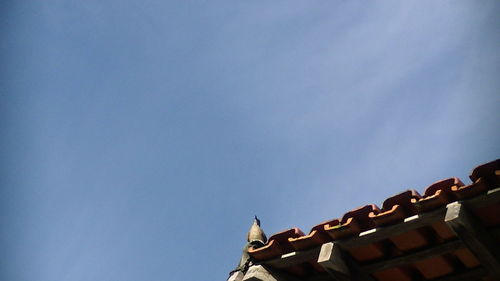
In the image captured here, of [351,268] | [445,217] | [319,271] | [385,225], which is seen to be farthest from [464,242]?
[319,271]

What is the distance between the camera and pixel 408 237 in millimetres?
5168

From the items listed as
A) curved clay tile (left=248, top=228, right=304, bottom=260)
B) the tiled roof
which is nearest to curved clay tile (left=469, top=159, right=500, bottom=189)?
the tiled roof

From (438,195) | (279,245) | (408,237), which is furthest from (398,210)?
(279,245)

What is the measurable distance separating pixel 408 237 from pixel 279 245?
1.40 meters

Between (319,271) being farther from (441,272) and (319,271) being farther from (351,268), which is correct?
(441,272)

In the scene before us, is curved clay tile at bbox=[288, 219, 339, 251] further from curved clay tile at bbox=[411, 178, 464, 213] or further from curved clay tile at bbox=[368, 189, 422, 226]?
curved clay tile at bbox=[411, 178, 464, 213]

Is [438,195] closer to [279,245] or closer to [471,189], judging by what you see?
[471,189]

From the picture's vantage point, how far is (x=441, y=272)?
5422 mm

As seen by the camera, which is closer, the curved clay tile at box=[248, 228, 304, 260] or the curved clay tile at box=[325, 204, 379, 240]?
the curved clay tile at box=[325, 204, 379, 240]

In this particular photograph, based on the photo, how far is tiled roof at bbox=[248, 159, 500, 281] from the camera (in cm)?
475

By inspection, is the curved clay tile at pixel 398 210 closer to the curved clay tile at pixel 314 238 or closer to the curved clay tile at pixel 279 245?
the curved clay tile at pixel 314 238

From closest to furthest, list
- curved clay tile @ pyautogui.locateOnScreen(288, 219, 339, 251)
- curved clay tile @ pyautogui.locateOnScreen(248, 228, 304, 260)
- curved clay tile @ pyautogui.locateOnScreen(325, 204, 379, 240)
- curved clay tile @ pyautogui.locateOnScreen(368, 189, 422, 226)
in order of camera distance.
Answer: curved clay tile @ pyautogui.locateOnScreen(368, 189, 422, 226)
curved clay tile @ pyautogui.locateOnScreen(325, 204, 379, 240)
curved clay tile @ pyautogui.locateOnScreen(288, 219, 339, 251)
curved clay tile @ pyautogui.locateOnScreen(248, 228, 304, 260)

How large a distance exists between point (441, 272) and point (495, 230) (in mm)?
839

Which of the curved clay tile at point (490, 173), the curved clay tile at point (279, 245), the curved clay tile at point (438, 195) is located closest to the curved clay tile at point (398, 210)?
the curved clay tile at point (438, 195)
